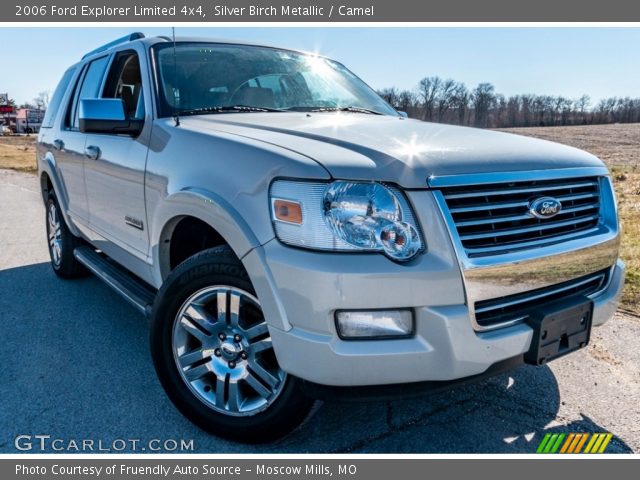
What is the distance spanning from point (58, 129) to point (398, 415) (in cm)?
405

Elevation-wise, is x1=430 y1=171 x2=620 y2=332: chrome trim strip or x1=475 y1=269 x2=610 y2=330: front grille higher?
x1=430 y1=171 x2=620 y2=332: chrome trim strip

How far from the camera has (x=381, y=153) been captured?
89.5 inches

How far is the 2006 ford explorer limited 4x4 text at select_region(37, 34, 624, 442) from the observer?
7.04ft

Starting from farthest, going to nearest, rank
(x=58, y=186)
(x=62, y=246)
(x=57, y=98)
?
(x=57, y=98), (x=62, y=246), (x=58, y=186)

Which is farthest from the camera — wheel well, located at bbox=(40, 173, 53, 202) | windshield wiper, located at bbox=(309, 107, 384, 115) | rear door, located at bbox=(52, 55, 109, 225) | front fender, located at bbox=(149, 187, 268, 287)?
wheel well, located at bbox=(40, 173, 53, 202)

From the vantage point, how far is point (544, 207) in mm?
2441

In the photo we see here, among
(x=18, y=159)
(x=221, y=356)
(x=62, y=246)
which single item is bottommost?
(x=18, y=159)

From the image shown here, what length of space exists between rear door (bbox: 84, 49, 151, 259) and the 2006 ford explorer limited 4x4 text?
0.10ft

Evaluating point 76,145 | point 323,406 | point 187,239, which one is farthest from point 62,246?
point 323,406

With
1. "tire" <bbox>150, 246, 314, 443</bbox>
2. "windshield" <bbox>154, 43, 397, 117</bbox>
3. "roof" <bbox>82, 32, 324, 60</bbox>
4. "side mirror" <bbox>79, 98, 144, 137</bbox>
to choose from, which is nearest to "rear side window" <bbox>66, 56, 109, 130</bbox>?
"roof" <bbox>82, 32, 324, 60</bbox>

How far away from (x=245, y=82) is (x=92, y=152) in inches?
49.3

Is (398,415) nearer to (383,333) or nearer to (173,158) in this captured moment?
(383,333)

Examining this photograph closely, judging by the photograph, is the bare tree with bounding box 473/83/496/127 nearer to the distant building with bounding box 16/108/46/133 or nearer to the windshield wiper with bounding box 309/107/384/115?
the windshield wiper with bounding box 309/107/384/115

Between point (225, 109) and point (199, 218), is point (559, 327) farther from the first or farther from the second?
point (225, 109)
